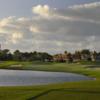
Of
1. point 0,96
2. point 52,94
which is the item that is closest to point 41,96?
point 52,94

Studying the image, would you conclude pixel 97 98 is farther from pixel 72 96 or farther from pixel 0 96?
pixel 0 96

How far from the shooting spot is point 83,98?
26.2 meters

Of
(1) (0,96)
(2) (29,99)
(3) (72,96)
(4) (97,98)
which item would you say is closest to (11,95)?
(1) (0,96)

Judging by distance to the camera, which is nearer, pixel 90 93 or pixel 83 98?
pixel 83 98

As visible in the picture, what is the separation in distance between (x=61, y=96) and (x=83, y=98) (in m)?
1.94

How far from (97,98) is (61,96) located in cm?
279

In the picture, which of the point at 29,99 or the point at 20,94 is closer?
the point at 29,99

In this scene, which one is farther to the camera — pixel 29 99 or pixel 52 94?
pixel 52 94

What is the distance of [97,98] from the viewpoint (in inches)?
1038

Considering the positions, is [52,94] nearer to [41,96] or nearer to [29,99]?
[41,96]

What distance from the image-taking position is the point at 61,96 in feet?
89.8

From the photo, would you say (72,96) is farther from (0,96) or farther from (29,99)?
(0,96)

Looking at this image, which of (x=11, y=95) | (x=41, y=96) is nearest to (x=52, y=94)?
(x=41, y=96)

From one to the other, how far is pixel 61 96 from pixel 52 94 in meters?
1.48
